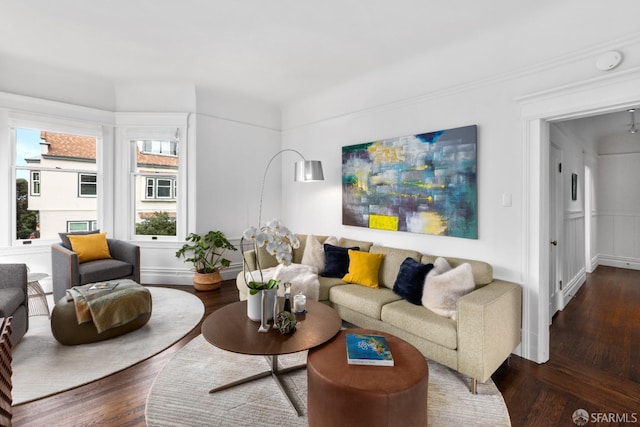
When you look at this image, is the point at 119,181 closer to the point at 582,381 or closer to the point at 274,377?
the point at 274,377

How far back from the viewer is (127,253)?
4207 millimetres

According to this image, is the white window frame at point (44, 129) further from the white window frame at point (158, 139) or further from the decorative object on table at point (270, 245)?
the decorative object on table at point (270, 245)

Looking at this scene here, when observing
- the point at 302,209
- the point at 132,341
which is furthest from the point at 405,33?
the point at 132,341

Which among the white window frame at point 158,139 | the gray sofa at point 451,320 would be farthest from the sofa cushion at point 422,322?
Result: the white window frame at point 158,139

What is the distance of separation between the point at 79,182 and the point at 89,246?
108cm

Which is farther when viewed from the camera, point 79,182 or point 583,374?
point 79,182

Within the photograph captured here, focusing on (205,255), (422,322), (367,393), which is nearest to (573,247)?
(422,322)

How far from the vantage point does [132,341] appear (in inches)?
114

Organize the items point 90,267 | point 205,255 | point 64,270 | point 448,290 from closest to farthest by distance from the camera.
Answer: point 448,290
point 64,270
point 90,267
point 205,255

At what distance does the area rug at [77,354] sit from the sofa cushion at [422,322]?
6.53 feet

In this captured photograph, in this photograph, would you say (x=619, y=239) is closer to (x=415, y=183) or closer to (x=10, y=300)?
(x=415, y=183)

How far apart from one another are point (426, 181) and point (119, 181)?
437 centimetres

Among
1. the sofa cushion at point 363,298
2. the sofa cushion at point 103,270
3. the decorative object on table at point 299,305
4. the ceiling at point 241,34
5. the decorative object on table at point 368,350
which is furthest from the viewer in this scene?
the sofa cushion at point 103,270

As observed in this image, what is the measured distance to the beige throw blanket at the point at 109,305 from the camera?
2783mm
